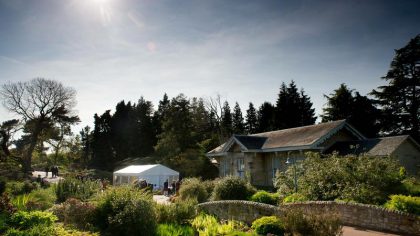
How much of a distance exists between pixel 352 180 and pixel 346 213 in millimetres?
1913

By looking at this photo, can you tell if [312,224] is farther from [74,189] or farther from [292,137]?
[292,137]

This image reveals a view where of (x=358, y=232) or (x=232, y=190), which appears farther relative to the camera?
(x=232, y=190)

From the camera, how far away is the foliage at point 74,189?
675 inches

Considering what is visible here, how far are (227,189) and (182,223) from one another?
16.7 feet

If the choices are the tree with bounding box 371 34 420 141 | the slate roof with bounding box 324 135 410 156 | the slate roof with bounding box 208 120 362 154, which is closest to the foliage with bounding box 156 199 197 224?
the slate roof with bounding box 324 135 410 156

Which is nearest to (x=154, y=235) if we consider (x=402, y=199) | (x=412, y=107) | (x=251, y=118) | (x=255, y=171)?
(x=402, y=199)

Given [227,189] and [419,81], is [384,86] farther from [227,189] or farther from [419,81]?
[227,189]

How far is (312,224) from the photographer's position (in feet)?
25.9

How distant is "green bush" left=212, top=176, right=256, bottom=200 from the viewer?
16328 millimetres

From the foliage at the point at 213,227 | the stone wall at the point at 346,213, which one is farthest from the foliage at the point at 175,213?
the stone wall at the point at 346,213

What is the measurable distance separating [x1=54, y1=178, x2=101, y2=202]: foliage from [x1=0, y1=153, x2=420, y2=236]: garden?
80 millimetres

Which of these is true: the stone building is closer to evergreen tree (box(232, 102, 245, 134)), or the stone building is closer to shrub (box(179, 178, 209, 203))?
shrub (box(179, 178, 209, 203))

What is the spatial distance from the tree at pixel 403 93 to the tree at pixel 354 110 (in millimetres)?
1240

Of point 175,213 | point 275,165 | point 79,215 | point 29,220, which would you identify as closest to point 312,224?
point 175,213
